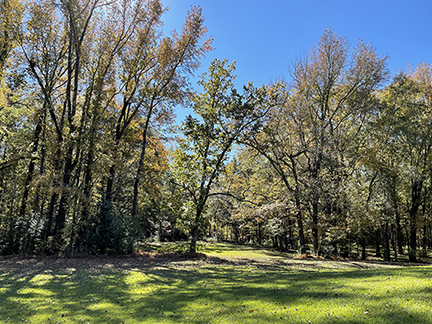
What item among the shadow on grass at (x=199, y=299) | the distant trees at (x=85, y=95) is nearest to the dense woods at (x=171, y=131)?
the distant trees at (x=85, y=95)

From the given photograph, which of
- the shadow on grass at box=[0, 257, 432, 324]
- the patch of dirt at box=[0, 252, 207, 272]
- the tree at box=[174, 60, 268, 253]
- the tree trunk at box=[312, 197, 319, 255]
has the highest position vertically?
the tree at box=[174, 60, 268, 253]

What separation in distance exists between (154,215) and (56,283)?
94.5 feet

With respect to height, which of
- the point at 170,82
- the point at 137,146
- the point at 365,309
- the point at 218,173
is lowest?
the point at 365,309

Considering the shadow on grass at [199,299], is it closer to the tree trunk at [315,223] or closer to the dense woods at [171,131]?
the dense woods at [171,131]

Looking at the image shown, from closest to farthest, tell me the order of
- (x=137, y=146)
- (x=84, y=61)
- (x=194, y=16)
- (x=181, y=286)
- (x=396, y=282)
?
(x=396, y=282), (x=181, y=286), (x=84, y=61), (x=194, y=16), (x=137, y=146)

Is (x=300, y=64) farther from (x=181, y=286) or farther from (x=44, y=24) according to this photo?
(x=181, y=286)

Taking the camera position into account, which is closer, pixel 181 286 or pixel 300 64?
pixel 181 286

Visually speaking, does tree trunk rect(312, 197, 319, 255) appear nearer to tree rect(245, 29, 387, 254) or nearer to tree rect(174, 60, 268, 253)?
tree rect(245, 29, 387, 254)

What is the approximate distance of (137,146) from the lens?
23.2 metres

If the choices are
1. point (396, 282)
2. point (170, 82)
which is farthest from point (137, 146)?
point (396, 282)

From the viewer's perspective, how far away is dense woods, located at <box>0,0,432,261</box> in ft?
55.6

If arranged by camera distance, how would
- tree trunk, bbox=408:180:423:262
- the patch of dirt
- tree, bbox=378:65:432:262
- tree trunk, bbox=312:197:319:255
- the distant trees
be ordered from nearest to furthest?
the patch of dirt, the distant trees, tree trunk, bbox=312:197:319:255, tree, bbox=378:65:432:262, tree trunk, bbox=408:180:423:262

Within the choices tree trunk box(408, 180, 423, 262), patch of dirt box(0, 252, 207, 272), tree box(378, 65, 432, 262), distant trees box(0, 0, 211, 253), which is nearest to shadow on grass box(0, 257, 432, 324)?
patch of dirt box(0, 252, 207, 272)

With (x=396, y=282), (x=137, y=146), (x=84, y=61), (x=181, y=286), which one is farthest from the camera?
(x=137, y=146)
